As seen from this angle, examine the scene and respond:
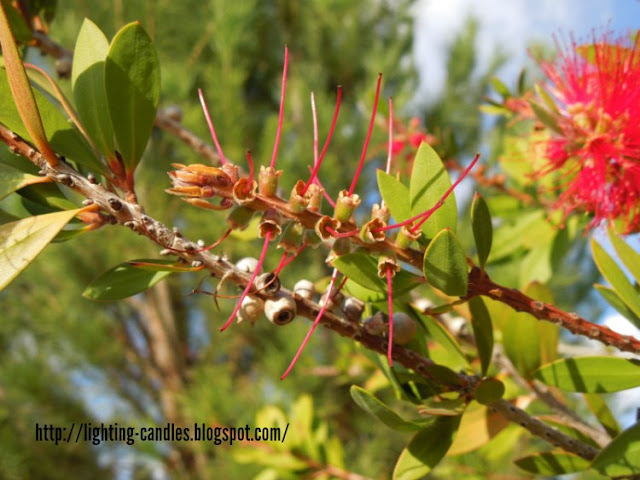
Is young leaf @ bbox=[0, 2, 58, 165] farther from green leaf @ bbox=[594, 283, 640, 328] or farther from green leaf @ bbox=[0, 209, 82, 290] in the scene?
green leaf @ bbox=[594, 283, 640, 328]

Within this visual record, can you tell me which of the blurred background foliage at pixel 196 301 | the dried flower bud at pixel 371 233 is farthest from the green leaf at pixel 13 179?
the blurred background foliage at pixel 196 301

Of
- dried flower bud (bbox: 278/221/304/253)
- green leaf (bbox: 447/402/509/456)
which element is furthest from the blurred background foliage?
dried flower bud (bbox: 278/221/304/253)

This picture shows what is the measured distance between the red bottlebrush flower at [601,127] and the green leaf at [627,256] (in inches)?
3.5

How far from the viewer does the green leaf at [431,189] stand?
0.18 metres

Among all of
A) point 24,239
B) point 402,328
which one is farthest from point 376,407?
point 24,239

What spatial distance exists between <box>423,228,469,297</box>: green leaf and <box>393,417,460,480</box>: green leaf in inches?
3.3

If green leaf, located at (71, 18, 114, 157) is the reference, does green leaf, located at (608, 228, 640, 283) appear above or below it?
below

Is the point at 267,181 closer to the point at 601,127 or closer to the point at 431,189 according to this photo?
the point at 431,189

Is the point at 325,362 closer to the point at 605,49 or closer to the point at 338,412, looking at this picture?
the point at 338,412

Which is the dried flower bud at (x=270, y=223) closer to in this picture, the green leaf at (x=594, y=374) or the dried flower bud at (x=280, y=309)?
the dried flower bud at (x=280, y=309)

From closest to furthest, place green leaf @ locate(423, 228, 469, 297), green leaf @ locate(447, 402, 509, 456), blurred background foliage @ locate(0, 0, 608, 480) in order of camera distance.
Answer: green leaf @ locate(423, 228, 469, 297) → green leaf @ locate(447, 402, 509, 456) → blurred background foliage @ locate(0, 0, 608, 480)

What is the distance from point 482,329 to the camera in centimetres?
24

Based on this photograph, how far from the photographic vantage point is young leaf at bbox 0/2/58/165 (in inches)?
6.9

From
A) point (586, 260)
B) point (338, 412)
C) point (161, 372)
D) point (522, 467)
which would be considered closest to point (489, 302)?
point (522, 467)
